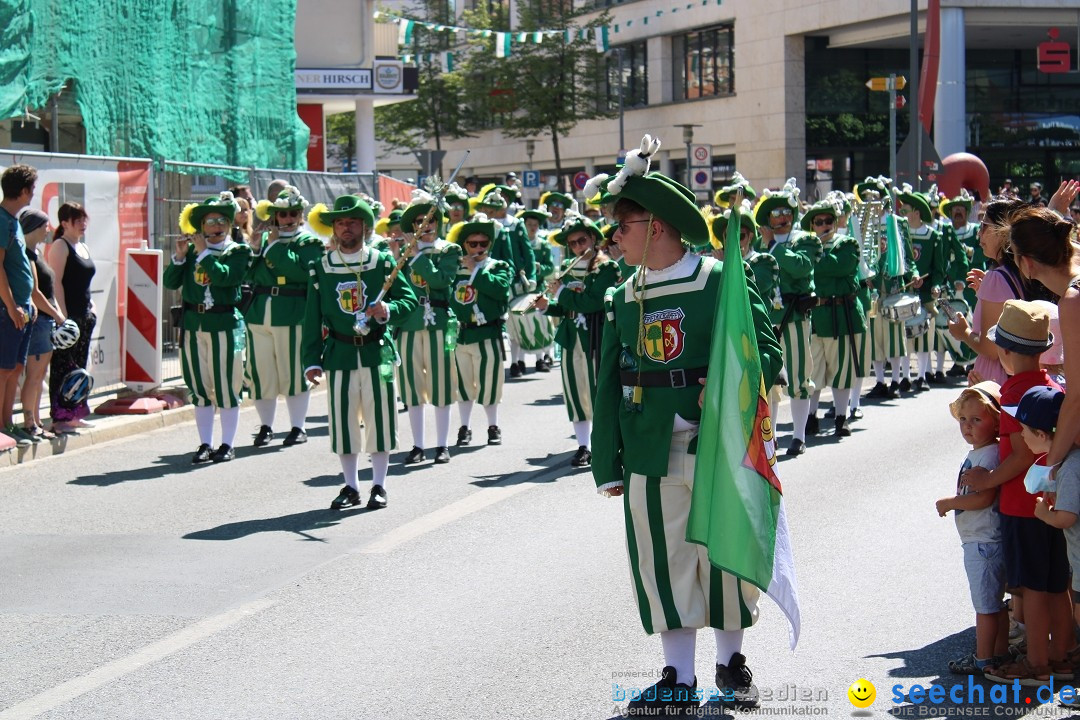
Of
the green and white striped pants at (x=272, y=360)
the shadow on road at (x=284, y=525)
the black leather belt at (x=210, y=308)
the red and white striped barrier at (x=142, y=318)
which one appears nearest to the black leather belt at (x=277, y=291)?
the green and white striped pants at (x=272, y=360)

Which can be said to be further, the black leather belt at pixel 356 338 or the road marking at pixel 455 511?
the black leather belt at pixel 356 338

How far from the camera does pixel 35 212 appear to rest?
38.6ft

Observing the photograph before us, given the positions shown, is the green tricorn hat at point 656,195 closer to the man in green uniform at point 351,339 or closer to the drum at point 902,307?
the man in green uniform at point 351,339

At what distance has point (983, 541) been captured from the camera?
5.90 meters

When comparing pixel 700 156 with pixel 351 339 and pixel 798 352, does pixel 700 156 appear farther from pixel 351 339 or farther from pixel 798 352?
pixel 351 339

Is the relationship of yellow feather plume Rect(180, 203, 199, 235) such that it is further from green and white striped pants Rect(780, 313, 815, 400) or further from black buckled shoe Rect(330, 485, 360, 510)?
green and white striped pants Rect(780, 313, 815, 400)

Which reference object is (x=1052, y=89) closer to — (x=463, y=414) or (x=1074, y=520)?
(x=463, y=414)

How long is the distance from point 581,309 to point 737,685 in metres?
5.74

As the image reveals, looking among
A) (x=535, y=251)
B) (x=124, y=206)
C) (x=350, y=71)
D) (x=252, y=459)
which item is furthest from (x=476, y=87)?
(x=252, y=459)

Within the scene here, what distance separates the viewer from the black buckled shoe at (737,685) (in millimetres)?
5527

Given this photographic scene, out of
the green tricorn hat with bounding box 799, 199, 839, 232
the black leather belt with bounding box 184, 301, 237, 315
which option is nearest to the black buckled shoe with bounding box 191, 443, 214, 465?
the black leather belt with bounding box 184, 301, 237, 315

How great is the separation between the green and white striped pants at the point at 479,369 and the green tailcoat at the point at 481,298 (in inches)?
2.8

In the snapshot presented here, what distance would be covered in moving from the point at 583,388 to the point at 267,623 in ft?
16.9

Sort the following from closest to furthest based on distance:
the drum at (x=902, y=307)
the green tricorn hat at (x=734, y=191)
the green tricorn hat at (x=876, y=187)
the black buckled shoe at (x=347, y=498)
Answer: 1. the black buckled shoe at (x=347, y=498)
2. the green tricorn hat at (x=734, y=191)
3. the drum at (x=902, y=307)
4. the green tricorn hat at (x=876, y=187)
